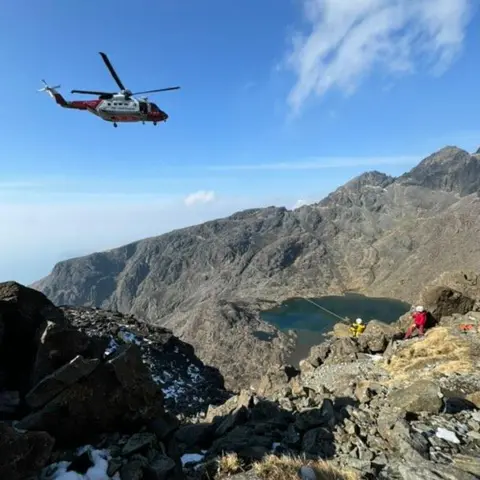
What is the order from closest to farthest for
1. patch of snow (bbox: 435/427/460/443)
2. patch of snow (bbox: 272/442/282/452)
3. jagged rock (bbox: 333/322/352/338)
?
A: patch of snow (bbox: 435/427/460/443), patch of snow (bbox: 272/442/282/452), jagged rock (bbox: 333/322/352/338)

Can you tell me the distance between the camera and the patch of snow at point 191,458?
420 inches

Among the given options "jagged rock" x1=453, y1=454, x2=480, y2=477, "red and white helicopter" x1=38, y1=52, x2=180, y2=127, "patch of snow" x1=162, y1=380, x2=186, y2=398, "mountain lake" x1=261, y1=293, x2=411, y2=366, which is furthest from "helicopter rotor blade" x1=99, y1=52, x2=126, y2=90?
"mountain lake" x1=261, y1=293, x2=411, y2=366

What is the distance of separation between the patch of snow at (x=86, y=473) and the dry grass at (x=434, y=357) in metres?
12.4

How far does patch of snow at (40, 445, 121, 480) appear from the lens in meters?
8.62

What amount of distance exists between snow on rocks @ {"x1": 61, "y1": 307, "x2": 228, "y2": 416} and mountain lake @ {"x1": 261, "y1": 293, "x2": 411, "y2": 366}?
7419 centimetres

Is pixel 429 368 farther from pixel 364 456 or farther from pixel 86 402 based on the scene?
pixel 86 402

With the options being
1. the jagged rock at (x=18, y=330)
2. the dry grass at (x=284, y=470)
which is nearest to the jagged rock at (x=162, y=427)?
the dry grass at (x=284, y=470)

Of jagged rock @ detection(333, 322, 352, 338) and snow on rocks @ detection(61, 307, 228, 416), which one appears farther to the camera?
jagged rock @ detection(333, 322, 352, 338)

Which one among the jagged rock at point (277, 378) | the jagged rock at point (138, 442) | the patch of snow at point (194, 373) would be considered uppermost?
the jagged rock at point (138, 442)

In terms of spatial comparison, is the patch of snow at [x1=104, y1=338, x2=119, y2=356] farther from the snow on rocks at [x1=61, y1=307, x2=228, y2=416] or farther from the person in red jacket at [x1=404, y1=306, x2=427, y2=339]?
the person in red jacket at [x1=404, y1=306, x2=427, y2=339]

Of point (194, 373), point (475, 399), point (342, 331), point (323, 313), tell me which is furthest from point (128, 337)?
point (323, 313)

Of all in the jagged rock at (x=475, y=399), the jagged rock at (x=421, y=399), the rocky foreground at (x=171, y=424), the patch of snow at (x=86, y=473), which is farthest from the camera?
the jagged rock at (x=475, y=399)

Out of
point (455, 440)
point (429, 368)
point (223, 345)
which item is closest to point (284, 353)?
point (223, 345)

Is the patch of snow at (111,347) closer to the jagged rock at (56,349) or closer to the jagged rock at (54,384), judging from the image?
the jagged rock at (56,349)
